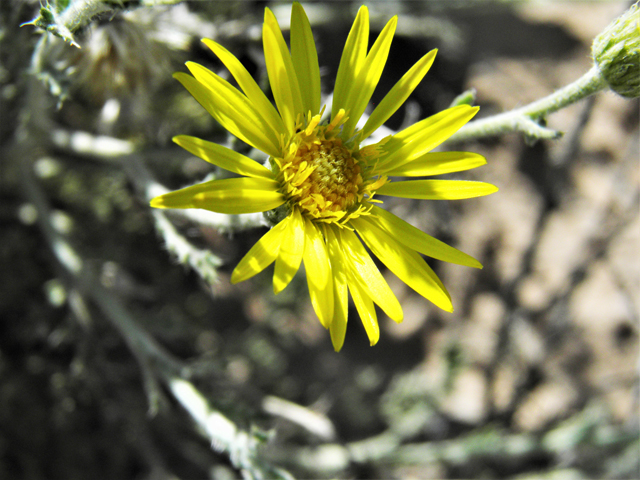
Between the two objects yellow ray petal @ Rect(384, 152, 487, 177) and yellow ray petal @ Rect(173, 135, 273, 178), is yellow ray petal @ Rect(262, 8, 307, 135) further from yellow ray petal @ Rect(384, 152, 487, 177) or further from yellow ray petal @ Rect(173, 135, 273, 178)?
yellow ray petal @ Rect(384, 152, 487, 177)

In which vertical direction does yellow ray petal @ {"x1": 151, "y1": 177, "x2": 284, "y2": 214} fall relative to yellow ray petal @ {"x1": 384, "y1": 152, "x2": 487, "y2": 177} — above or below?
below

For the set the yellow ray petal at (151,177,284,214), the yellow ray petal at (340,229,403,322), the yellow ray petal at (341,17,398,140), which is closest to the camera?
the yellow ray petal at (151,177,284,214)

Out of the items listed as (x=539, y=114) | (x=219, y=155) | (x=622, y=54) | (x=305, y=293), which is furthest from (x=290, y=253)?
(x=305, y=293)

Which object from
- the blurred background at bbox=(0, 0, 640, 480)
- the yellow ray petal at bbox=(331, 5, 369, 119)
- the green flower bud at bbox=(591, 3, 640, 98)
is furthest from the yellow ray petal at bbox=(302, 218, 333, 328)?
the green flower bud at bbox=(591, 3, 640, 98)

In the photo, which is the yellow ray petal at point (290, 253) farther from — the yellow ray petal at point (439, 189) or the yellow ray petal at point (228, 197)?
the yellow ray petal at point (439, 189)

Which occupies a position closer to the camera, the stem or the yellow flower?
the yellow flower

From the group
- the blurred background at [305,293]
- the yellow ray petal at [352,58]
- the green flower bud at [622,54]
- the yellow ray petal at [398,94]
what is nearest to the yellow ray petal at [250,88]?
the yellow ray petal at [352,58]

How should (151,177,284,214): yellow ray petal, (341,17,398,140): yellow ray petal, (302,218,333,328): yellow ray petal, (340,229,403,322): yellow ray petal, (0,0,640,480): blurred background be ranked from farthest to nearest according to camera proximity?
(0,0,640,480): blurred background, (341,17,398,140): yellow ray petal, (340,229,403,322): yellow ray petal, (302,218,333,328): yellow ray petal, (151,177,284,214): yellow ray petal
